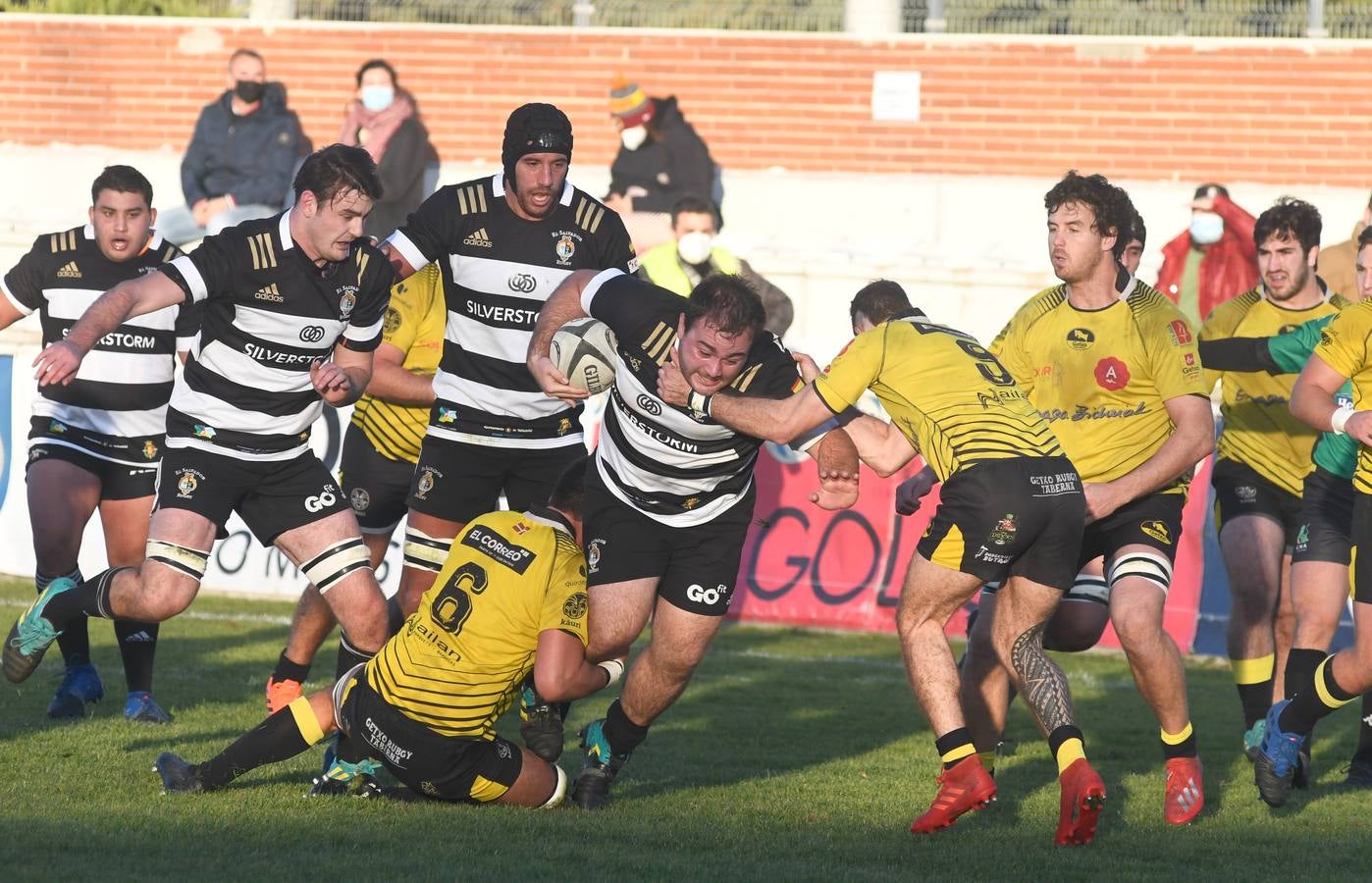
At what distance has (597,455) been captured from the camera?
308 inches

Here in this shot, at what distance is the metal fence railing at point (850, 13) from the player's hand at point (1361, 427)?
1192 centimetres

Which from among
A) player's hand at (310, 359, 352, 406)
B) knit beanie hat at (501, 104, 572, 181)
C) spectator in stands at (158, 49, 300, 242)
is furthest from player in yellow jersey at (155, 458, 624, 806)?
spectator in stands at (158, 49, 300, 242)

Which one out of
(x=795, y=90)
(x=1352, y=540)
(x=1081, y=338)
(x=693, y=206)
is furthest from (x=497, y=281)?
(x=795, y=90)

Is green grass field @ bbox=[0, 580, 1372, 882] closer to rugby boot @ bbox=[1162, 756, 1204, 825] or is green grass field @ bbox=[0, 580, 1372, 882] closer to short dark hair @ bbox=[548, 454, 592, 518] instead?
rugby boot @ bbox=[1162, 756, 1204, 825]

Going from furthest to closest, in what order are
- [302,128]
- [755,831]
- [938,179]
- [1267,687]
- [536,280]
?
1. [302,128]
2. [938,179]
3. [1267,687]
4. [536,280]
5. [755,831]

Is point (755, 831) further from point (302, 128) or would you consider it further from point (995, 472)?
point (302, 128)

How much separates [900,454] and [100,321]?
3.26 metres

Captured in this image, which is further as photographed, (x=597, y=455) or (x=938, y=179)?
(x=938, y=179)

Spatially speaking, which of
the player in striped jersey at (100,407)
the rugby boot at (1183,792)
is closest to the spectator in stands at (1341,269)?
the rugby boot at (1183,792)

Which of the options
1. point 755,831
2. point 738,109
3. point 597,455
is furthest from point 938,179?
point 755,831

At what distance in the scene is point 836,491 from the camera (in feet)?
23.0

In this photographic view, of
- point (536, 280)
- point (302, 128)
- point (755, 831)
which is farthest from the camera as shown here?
point (302, 128)

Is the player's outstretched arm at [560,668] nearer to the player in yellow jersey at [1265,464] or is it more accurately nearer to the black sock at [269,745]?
the black sock at [269,745]

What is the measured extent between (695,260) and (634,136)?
116 inches
